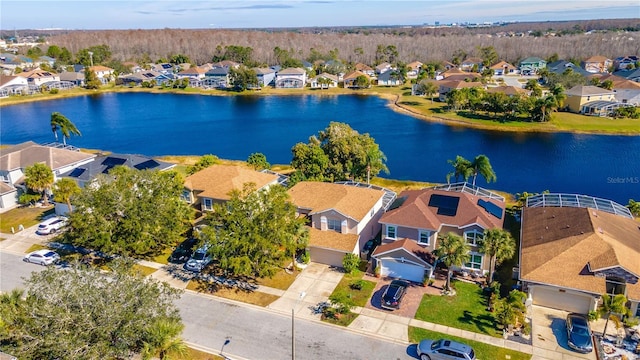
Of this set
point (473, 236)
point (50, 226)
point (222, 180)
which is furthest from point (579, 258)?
point (50, 226)

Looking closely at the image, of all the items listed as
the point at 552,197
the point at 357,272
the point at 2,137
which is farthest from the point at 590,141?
the point at 2,137

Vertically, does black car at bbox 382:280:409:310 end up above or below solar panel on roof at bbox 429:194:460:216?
below

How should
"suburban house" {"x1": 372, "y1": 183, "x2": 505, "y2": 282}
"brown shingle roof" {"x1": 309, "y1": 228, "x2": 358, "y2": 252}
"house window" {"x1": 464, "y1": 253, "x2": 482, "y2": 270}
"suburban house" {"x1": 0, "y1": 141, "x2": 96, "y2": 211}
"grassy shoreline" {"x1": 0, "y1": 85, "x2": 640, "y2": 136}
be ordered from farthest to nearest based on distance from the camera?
1. "grassy shoreline" {"x1": 0, "y1": 85, "x2": 640, "y2": 136}
2. "suburban house" {"x1": 0, "y1": 141, "x2": 96, "y2": 211}
3. "brown shingle roof" {"x1": 309, "y1": 228, "x2": 358, "y2": 252}
4. "house window" {"x1": 464, "y1": 253, "x2": 482, "y2": 270}
5. "suburban house" {"x1": 372, "y1": 183, "x2": 505, "y2": 282}

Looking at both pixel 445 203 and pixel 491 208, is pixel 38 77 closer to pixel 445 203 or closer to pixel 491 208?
pixel 445 203

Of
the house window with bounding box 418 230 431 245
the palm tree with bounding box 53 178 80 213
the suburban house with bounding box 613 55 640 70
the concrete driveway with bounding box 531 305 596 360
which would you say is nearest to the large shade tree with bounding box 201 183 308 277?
the house window with bounding box 418 230 431 245

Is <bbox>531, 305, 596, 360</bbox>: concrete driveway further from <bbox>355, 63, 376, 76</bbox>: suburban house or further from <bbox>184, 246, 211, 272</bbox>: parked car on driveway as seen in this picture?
<bbox>355, 63, 376, 76</bbox>: suburban house
